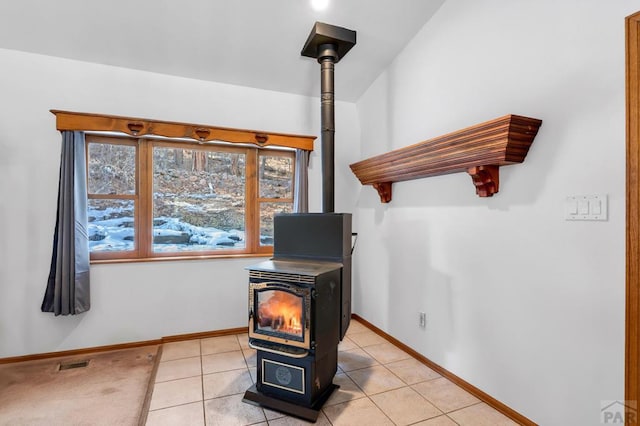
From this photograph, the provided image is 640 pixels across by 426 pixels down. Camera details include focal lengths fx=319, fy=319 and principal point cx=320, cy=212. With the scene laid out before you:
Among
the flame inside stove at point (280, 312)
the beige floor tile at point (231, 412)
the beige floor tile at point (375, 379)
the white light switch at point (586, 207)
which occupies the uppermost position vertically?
the white light switch at point (586, 207)

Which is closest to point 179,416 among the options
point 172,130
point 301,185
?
point 301,185

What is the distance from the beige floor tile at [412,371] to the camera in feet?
8.31

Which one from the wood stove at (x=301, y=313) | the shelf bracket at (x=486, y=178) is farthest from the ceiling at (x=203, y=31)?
the wood stove at (x=301, y=313)

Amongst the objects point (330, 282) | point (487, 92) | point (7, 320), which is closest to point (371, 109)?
point (487, 92)

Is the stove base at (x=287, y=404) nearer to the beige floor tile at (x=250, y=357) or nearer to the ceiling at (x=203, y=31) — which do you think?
the beige floor tile at (x=250, y=357)

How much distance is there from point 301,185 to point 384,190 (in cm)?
93

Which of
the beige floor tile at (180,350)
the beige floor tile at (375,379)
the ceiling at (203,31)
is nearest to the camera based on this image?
the beige floor tile at (375,379)

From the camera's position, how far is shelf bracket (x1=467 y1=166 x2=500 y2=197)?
82.3 inches

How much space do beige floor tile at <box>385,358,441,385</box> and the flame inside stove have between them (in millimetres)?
1080

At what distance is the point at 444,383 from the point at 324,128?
88.6 inches

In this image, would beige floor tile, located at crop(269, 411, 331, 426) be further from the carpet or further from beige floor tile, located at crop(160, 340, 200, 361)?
beige floor tile, located at crop(160, 340, 200, 361)

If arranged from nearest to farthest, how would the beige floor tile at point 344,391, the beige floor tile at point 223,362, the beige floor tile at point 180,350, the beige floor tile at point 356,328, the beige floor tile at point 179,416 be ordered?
1. the beige floor tile at point 179,416
2. the beige floor tile at point 344,391
3. the beige floor tile at point 223,362
4. the beige floor tile at point 180,350
5. the beige floor tile at point 356,328

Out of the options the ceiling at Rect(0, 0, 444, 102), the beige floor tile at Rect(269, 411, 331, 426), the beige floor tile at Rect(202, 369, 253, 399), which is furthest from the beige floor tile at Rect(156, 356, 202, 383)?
the ceiling at Rect(0, 0, 444, 102)

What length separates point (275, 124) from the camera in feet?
11.8
